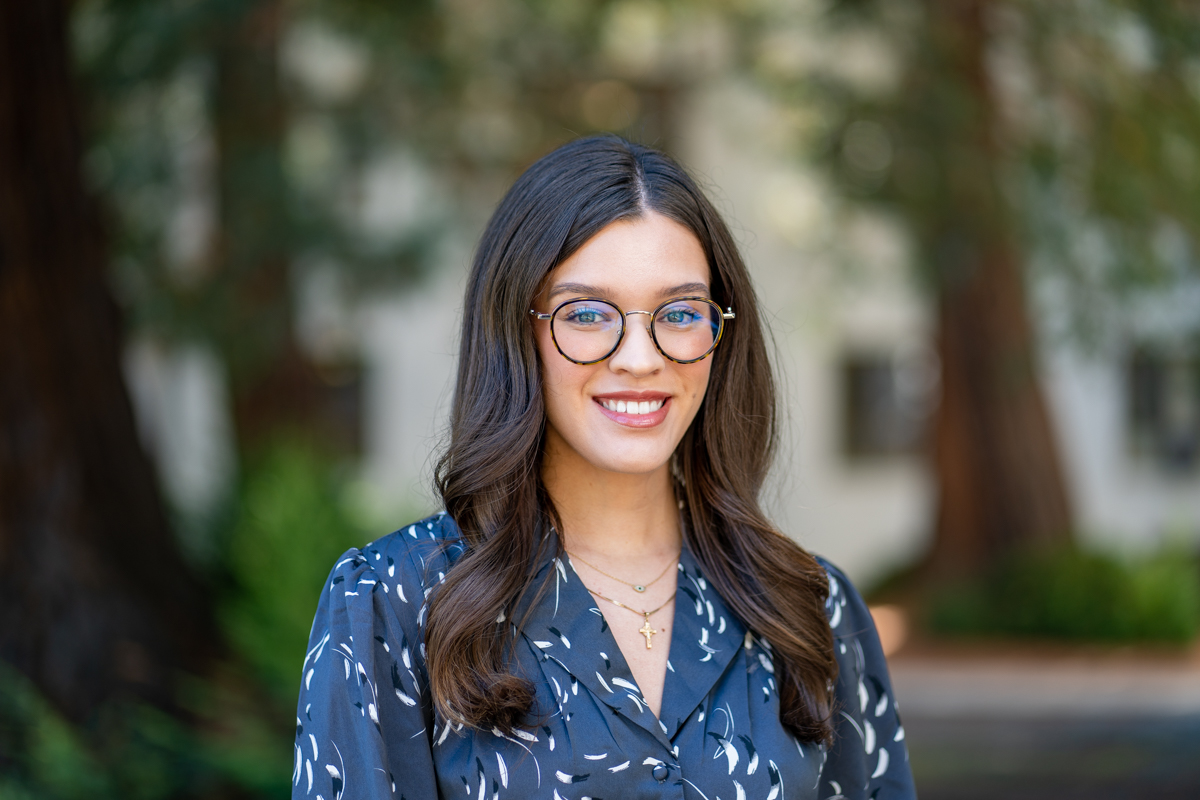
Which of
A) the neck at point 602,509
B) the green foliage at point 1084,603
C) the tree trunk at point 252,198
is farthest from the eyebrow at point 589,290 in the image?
the green foliage at point 1084,603

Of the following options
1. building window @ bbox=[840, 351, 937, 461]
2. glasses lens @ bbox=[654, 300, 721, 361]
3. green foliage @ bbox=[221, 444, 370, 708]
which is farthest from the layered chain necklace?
building window @ bbox=[840, 351, 937, 461]

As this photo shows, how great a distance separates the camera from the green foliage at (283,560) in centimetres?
536

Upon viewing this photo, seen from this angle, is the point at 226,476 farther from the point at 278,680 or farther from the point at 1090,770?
the point at 1090,770

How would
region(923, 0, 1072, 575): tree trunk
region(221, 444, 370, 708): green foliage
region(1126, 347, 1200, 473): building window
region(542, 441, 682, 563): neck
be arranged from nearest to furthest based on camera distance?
region(542, 441, 682, 563): neck < region(221, 444, 370, 708): green foliage < region(923, 0, 1072, 575): tree trunk < region(1126, 347, 1200, 473): building window

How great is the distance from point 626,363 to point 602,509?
345 mm

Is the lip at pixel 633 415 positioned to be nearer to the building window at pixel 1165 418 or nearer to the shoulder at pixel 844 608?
the shoulder at pixel 844 608

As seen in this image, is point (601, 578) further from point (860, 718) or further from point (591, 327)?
point (860, 718)

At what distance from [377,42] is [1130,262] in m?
4.84

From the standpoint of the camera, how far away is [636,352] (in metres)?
2.00

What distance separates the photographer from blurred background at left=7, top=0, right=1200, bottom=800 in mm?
4926

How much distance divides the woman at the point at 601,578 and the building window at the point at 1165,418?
17.0 meters

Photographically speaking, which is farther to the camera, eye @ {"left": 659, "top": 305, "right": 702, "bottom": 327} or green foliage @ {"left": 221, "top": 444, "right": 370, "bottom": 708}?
green foliage @ {"left": 221, "top": 444, "right": 370, "bottom": 708}

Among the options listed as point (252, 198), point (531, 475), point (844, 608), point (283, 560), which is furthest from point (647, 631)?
point (252, 198)

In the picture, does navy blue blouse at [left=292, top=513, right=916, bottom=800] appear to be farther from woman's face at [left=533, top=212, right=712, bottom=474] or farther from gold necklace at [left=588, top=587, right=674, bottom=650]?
woman's face at [left=533, top=212, right=712, bottom=474]
